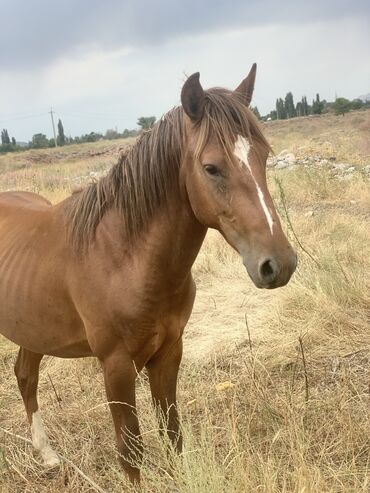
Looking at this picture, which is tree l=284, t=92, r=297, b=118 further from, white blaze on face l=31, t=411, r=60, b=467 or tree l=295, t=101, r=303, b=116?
white blaze on face l=31, t=411, r=60, b=467

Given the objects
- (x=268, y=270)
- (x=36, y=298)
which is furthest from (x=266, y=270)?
(x=36, y=298)

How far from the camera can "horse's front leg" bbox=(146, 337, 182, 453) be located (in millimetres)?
2342

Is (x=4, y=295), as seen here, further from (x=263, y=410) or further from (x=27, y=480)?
(x=263, y=410)

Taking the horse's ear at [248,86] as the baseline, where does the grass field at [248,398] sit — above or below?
below

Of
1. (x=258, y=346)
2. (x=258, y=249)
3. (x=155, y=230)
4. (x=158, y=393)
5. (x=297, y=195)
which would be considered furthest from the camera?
(x=297, y=195)

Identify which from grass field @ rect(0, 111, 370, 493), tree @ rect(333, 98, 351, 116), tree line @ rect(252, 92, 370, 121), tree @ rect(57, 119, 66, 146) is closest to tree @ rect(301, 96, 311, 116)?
tree line @ rect(252, 92, 370, 121)

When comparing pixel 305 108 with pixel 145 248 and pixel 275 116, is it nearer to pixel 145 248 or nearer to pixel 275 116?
pixel 275 116

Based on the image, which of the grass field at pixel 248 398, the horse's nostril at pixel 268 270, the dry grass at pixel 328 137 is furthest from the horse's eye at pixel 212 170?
the dry grass at pixel 328 137

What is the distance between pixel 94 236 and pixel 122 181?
0.28 meters


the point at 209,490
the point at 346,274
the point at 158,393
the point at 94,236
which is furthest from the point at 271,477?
the point at 346,274

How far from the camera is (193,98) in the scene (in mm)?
1803

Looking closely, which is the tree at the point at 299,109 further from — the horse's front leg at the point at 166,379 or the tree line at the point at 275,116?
the horse's front leg at the point at 166,379

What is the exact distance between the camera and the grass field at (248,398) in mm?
1979

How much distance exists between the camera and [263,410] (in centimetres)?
Result: 260
